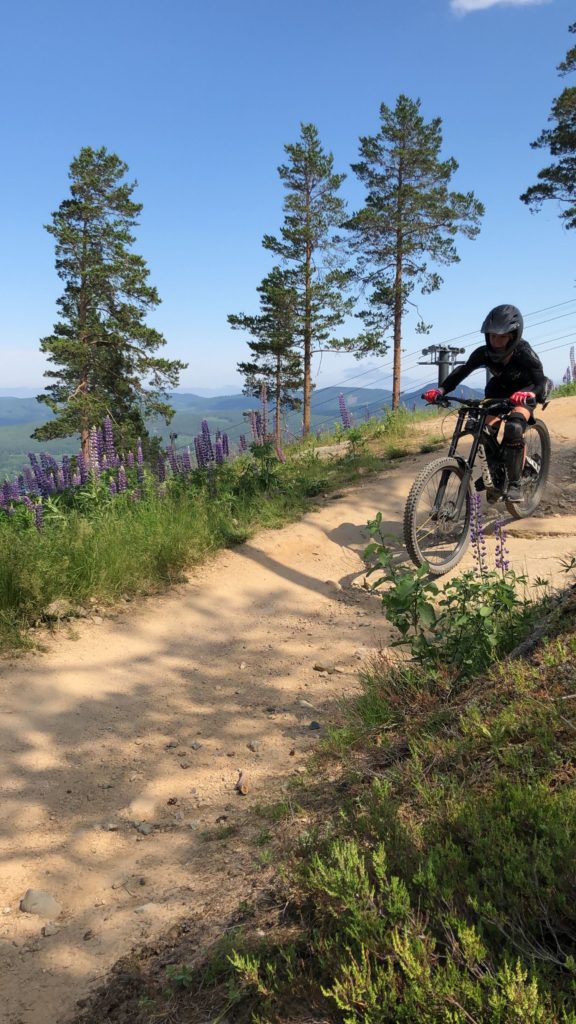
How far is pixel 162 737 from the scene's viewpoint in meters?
4.30

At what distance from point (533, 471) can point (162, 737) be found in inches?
227

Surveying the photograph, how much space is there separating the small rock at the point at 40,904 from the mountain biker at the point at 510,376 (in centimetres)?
533

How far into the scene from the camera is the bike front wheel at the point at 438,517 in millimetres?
6410

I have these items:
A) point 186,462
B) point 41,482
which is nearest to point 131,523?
point 41,482

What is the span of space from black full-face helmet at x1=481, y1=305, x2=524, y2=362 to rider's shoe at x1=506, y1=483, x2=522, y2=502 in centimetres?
148

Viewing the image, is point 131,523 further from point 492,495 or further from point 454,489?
point 492,495

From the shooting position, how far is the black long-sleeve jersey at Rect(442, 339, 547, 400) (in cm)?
683

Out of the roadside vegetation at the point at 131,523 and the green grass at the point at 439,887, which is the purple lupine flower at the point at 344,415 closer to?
the roadside vegetation at the point at 131,523

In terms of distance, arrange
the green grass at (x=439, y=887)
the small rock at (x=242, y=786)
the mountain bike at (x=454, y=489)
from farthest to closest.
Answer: the mountain bike at (x=454, y=489) < the small rock at (x=242, y=786) < the green grass at (x=439, y=887)

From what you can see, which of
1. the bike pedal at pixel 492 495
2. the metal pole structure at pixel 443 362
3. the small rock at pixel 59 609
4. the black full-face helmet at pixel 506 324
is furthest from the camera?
the metal pole structure at pixel 443 362

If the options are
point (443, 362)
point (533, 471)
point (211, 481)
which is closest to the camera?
point (533, 471)

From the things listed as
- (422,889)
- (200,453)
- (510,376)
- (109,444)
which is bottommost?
(422,889)

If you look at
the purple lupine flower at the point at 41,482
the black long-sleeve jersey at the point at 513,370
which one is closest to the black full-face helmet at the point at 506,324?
the black long-sleeve jersey at the point at 513,370

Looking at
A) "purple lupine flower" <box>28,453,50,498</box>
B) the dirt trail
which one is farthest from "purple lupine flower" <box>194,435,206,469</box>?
"purple lupine flower" <box>28,453,50,498</box>
